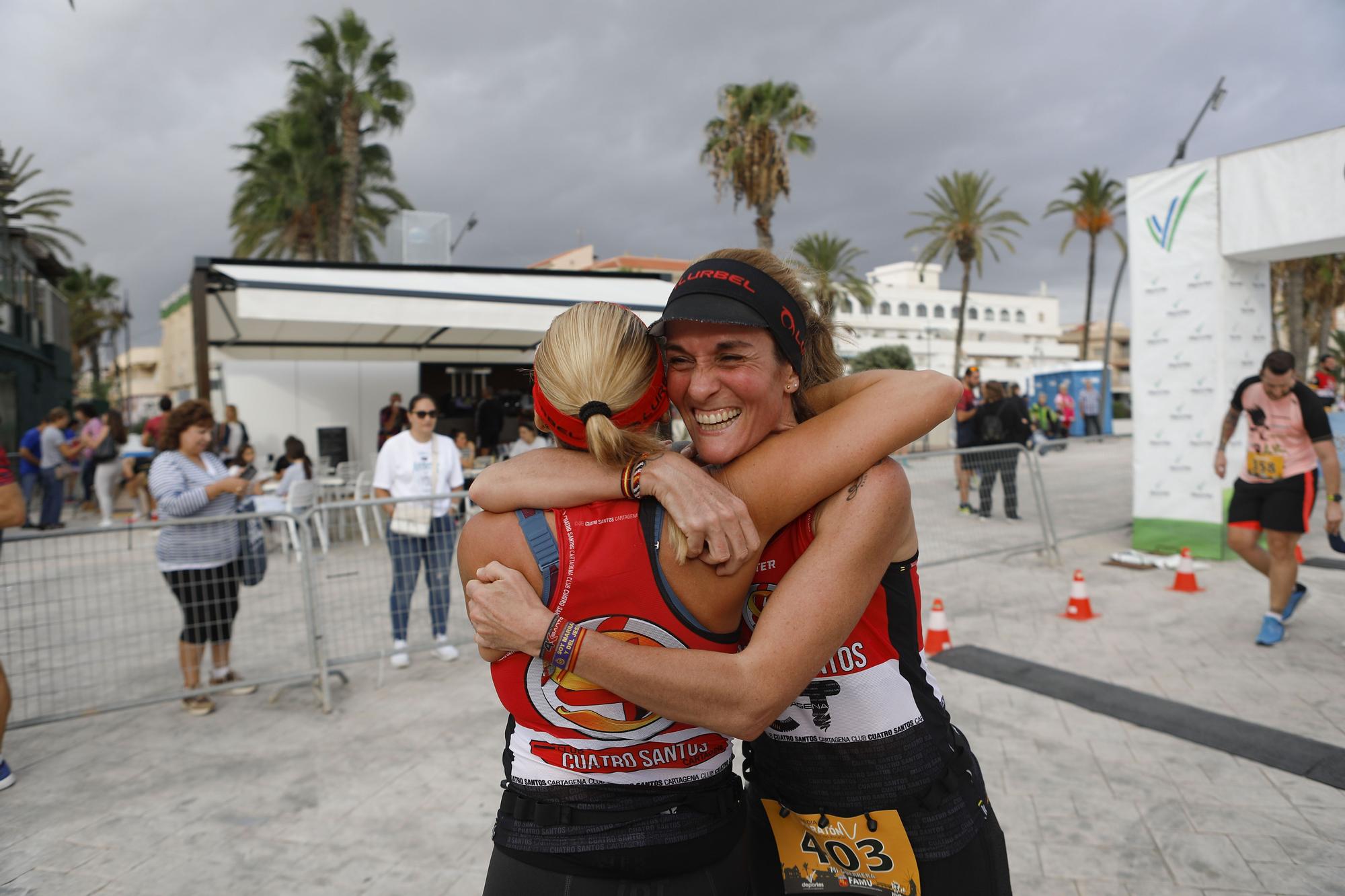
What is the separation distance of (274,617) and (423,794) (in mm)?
4313

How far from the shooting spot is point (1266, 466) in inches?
226

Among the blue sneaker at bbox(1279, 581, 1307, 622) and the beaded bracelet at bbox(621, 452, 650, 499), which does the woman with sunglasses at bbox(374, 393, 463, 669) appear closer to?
the beaded bracelet at bbox(621, 452, 650, 499)

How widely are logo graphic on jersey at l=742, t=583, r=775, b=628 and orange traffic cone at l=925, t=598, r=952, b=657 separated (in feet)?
14.8

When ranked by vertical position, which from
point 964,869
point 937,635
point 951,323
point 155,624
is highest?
point 951,323

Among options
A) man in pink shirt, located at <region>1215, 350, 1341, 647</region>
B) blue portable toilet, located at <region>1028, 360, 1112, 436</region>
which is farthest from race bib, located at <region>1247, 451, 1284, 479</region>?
blue portable toilet, located at <region>1028, 360, 1112, 436</region>

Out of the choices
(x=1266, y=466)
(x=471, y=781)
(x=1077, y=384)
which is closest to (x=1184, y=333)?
(x=1266, y=466)

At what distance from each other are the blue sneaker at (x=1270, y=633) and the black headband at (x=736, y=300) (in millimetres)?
5753

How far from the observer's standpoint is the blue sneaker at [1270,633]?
5.48 m

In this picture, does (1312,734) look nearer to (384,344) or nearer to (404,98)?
(384,344)

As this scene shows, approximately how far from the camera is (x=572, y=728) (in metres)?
1.37

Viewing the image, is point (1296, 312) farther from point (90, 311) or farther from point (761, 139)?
point (90, 311)

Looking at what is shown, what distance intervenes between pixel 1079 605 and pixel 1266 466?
167 centimetres

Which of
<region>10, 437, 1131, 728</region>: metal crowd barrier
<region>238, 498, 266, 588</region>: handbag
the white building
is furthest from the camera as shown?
the white building

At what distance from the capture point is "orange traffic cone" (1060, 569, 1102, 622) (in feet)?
20.9
